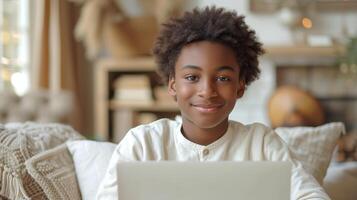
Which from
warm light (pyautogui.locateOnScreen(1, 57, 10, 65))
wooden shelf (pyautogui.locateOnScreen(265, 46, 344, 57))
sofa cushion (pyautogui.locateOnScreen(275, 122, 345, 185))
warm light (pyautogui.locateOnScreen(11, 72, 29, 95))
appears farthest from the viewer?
warm light (pyautogui.locateOnScreen(11, 72, 29, 95))

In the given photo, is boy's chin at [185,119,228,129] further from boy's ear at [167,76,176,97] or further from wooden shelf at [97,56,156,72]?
wooden shelf at [97,56,156,72]

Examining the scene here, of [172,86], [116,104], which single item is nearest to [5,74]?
[116,104]

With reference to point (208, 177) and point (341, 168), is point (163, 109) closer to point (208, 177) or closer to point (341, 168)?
point (341, 168)

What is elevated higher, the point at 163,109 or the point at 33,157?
the point at 33,157

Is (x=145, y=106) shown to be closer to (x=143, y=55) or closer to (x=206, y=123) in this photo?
(x=143, y=55)

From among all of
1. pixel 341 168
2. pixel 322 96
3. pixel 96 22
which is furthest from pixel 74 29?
pixel 341 168

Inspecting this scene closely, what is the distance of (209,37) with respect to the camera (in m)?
1.17

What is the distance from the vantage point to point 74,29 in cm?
408

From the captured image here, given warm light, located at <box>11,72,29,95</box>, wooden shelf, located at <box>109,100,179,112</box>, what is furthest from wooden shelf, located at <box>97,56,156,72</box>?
warm light, located at <box>11,72,29,95</box>

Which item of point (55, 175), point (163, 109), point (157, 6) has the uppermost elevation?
point (157, 6)

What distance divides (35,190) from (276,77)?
2837 millimetres

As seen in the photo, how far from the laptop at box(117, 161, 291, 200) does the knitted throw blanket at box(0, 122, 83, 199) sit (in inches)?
16.1

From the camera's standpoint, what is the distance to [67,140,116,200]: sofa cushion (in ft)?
4.54

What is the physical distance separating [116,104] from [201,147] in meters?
2.73
